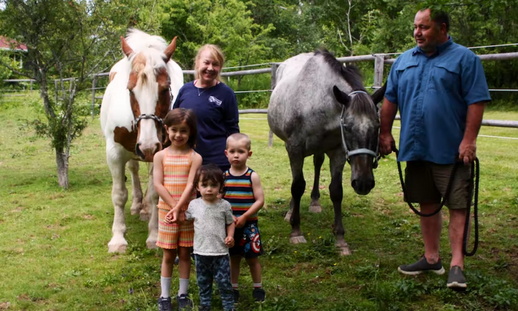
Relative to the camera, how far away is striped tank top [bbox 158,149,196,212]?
3.24 metres

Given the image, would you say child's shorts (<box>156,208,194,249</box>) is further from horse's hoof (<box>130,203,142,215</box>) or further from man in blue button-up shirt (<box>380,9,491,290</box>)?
horse's hoof (<box>130,203,142,215</box>)

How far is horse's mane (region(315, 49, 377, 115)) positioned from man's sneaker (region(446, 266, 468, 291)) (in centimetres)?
133

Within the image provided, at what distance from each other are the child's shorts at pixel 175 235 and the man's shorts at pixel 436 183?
1735mm

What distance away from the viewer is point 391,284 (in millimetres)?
3555

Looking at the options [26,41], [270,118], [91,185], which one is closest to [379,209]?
[270,118]

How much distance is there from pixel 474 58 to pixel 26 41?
5832mm

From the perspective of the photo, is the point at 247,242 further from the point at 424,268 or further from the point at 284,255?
the point at 424,268

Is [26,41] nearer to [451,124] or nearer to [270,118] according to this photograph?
[270,118]

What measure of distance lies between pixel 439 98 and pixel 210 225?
5.99 ft

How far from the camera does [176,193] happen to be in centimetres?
325

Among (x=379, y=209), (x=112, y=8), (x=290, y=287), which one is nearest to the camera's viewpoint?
(x=290, y=287)

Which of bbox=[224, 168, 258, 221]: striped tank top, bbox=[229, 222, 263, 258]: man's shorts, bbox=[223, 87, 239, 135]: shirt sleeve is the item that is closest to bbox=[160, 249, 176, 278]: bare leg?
bbox=[229, 222, 263, 258]: man's shorts

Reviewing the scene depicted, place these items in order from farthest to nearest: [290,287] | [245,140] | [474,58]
Result: [290,287]
[474,58]
[245,140]

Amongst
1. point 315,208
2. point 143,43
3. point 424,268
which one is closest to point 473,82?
point 424,268
